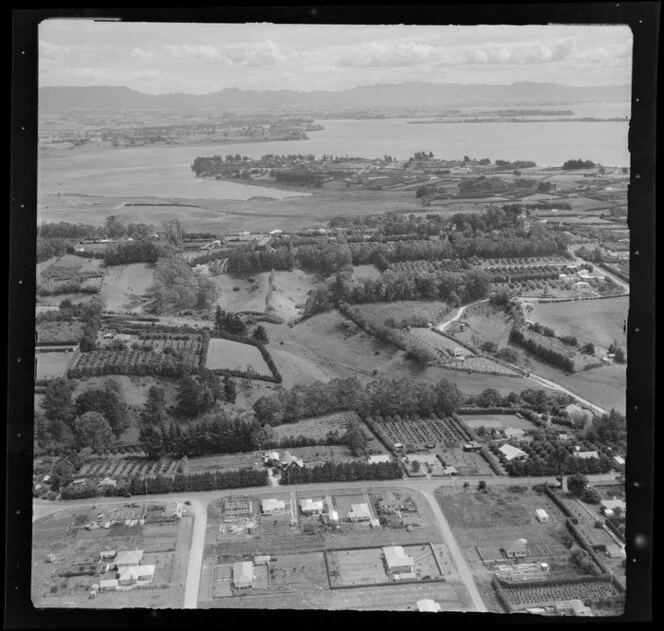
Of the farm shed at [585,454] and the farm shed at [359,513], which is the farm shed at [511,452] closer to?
the farm shed at [585,454]

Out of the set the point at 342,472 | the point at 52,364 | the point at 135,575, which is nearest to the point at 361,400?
the point at 342,472

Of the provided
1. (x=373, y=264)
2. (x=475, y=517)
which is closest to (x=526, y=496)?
(x=475, y=517)

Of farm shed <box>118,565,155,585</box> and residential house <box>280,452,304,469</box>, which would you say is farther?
residential house <box>280,452,304,469</box>

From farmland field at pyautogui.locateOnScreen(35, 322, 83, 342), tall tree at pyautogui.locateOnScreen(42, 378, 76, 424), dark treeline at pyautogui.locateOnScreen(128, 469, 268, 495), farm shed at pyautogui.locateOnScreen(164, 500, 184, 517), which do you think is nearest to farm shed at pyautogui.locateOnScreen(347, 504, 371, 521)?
dark treeline at pyautogui.locateOnScreen(128, 469, 268, 495)

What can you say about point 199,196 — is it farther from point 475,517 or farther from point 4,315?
point 475,517

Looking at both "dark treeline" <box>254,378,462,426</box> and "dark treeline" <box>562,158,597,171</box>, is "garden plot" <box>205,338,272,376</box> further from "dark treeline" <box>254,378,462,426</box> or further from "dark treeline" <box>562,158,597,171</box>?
"dark treeline" <box>562,158,597,171</box>

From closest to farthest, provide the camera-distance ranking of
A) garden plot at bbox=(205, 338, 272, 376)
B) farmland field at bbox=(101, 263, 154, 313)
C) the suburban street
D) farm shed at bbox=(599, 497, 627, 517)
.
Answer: the suburban street, farm shed at bbox=(599, 497, 627, 517), garden plot at bbox=(205, 338, 272, 376), farmland field at bbox=(101, 263, 154, 313)
